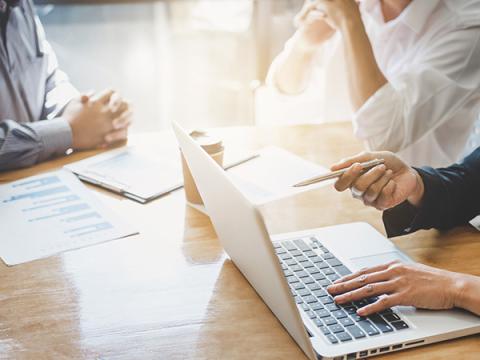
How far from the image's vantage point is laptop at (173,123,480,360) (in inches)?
26.9

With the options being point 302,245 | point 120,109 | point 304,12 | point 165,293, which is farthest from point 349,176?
point 304,12

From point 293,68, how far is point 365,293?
129cm

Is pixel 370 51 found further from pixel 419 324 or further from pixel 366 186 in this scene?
pixel 419 324

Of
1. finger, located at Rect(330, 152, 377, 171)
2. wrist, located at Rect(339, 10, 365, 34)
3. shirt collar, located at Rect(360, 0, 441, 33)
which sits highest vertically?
shirt collar, located at Rect(360, 0, 441, 33)

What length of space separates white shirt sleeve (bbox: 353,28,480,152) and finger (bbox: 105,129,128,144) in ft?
2.10

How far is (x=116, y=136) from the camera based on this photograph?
1515 mm

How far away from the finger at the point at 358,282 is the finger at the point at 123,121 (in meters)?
→ 0.90

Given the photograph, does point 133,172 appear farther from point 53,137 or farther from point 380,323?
point 380,323

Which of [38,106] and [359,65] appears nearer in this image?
[359,65]

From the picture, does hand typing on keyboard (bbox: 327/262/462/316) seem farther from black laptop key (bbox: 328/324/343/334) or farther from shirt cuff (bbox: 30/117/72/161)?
shirt cuff (bbox: 30/117/72/161)

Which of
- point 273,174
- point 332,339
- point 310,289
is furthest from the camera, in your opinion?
point 273,174

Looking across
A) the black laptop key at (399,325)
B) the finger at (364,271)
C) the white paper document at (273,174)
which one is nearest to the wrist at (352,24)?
the white paper document at (273,174)

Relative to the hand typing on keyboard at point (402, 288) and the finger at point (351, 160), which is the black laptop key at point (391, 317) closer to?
the hand typing on keyboard at point (402, 288)

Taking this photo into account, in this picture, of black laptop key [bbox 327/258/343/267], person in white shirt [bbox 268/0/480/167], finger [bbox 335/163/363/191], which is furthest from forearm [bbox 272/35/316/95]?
black laptop key [bbox 327/258/343/267]
